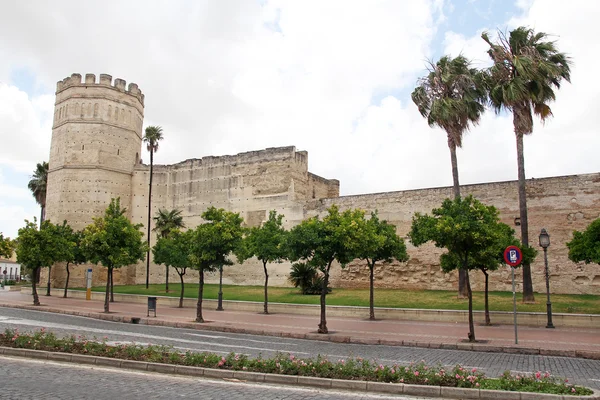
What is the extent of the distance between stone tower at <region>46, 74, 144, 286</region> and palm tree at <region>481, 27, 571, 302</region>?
109 feet

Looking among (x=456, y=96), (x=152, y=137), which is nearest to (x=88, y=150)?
(x=152, y=137)

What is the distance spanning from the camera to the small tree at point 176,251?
25562 mm

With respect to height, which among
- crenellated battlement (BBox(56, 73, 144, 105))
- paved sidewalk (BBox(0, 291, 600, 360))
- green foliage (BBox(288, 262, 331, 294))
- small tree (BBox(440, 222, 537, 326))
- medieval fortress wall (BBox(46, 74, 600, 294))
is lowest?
paved sidewalk (BBox(0, 291, 600, 360))

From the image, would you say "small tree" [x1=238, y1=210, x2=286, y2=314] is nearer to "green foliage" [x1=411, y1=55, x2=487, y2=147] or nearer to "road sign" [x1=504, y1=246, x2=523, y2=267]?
"green foliage" [x1=411, y1=55, x2=487, y2=147]

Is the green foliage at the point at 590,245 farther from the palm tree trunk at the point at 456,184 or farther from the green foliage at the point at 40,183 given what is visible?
the green foliage at the point at 40,183

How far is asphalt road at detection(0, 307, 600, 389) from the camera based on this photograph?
10.1 metres

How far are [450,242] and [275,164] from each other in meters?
25.5

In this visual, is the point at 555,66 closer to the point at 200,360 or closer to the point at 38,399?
the point at 200,360

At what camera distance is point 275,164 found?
39188 millimetres

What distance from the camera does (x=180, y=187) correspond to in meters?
44.5

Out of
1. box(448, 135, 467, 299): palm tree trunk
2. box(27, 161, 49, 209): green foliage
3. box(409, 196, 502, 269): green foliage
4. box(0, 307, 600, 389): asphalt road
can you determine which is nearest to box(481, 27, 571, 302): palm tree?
box(448, 135, 467, 299): palm tree trunk

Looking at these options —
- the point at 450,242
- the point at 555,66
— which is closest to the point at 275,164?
the point at 555,66

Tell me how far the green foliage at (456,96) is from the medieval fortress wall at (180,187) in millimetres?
6330

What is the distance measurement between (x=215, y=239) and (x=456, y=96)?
14.1 meters
